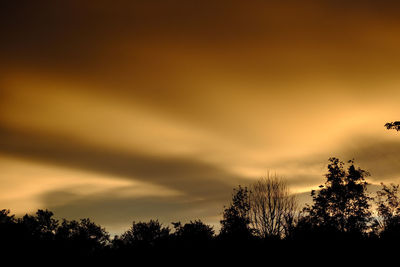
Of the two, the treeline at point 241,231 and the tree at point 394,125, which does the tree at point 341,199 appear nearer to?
the treeline at point 241,231

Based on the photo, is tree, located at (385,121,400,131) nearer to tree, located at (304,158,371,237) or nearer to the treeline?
the treeline

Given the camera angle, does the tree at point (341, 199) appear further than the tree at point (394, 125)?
Yes

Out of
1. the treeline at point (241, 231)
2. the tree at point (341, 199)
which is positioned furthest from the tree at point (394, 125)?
the tree at point (341, 199)

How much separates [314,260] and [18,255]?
21093 millimetres

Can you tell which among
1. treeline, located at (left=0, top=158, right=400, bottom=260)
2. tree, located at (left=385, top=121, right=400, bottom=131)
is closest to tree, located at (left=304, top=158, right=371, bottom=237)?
treeline, located at (left=0, top=158, right=400, bottom=260)

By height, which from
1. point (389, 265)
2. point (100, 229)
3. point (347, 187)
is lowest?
point (389, 265)

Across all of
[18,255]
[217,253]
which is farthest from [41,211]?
[217,253]

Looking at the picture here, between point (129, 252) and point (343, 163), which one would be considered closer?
point (129, 252)

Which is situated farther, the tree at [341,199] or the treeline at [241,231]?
the tree at [341,199]

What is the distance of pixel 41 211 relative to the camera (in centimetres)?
6612

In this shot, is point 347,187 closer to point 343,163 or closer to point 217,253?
point 343,163

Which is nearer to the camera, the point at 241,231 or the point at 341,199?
the point at 241,231

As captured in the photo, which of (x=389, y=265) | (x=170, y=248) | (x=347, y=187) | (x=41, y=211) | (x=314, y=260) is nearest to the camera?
(x=389, y=265)

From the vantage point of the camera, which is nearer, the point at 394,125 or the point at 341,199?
the point at 394,125
